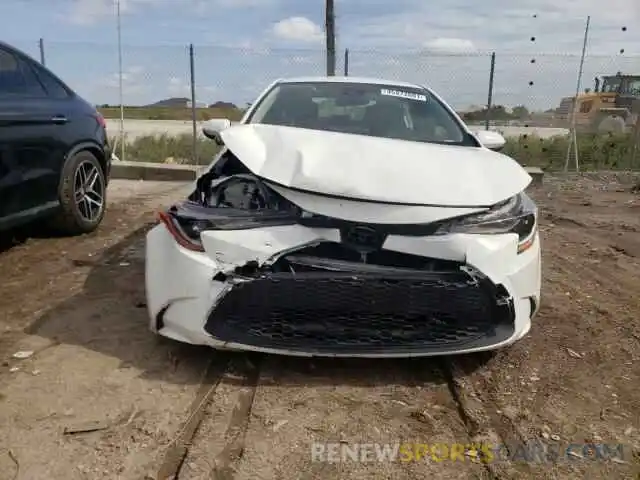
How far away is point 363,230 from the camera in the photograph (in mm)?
2861

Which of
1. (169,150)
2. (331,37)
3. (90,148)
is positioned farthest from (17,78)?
(169,150)

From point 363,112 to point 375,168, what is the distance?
4.94ft

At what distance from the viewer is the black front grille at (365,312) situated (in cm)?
283

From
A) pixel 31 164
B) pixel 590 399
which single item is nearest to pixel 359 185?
pixel 590 399

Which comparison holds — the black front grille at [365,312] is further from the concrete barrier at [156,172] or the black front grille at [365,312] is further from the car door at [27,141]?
the concrete barrier at [156,172]

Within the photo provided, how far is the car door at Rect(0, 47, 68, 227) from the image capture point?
14.3ft

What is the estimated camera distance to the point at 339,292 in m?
2.84

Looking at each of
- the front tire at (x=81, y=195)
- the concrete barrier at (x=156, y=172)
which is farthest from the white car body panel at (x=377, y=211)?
the concrete barrier at (x=156, y=172)

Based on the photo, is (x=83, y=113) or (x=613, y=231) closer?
(x=83, y=113)

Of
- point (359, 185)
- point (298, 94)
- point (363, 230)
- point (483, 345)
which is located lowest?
point (483, 345)

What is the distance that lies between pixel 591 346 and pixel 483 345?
94 centimetres

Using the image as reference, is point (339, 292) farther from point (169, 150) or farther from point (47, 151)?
point (169, 150)

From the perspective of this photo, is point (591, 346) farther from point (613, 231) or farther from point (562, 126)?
point (562, 126)

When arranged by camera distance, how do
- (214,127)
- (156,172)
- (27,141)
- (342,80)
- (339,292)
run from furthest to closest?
(156,172) < (342,80) < (27,141) < (214,127) < (339,292)
